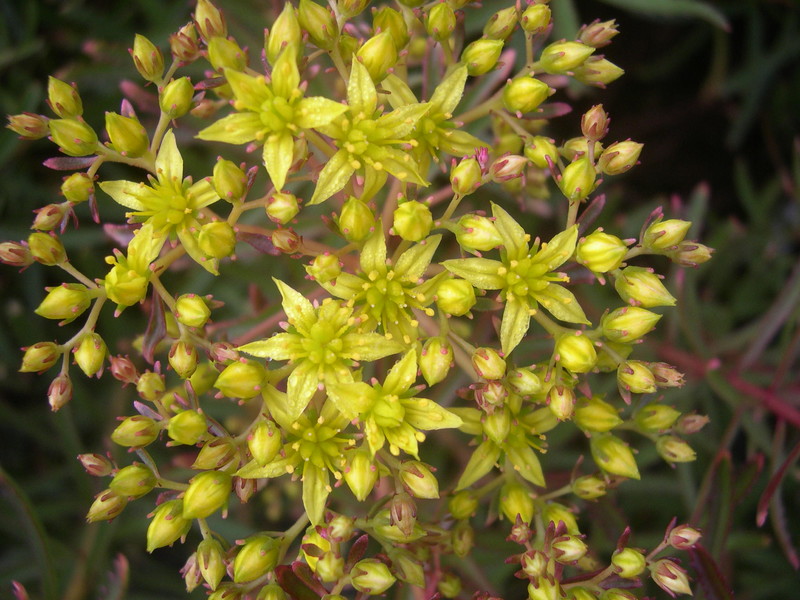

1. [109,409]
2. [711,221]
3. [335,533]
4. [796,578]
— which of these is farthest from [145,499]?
[711,221]

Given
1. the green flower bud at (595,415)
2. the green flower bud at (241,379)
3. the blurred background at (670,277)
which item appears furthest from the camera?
the blurred background at (670,277)

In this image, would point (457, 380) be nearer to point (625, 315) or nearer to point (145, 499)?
point (625, 315)

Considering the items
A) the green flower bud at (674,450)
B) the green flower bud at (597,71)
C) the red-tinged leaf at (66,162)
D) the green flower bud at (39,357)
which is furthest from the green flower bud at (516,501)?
the red-tinged leaf at (66,162)

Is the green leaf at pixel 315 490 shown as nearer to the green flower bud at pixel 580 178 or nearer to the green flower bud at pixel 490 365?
the green flower bud at pixel 490 365

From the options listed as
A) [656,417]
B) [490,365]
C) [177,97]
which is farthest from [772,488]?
[177,97]

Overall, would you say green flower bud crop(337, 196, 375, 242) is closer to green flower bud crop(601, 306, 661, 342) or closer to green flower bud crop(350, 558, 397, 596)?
green flower bud crop(601, 306, 661, 342)

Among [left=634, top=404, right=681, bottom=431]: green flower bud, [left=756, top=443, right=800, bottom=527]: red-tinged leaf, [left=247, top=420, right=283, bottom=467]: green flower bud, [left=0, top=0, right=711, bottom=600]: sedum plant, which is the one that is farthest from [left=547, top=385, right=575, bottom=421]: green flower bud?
[left=756, top=443, right=800, bottom=527]: red-tinged leaf
